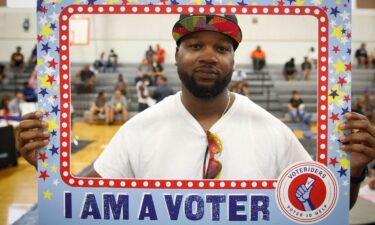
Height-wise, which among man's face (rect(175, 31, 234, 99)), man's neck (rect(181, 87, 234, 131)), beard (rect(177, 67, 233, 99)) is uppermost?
man's face (rect(175, 31, 234, 99))

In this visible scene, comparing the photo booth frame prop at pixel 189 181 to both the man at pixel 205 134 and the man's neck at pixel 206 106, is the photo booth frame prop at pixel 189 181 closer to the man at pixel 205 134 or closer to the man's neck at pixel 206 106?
the man at pixel 205 134

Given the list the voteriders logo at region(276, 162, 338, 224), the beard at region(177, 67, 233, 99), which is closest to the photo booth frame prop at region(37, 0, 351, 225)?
the voteriders logo at region(276, 162, 338, 224)

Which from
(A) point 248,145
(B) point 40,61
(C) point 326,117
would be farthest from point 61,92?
(C) point 326,117

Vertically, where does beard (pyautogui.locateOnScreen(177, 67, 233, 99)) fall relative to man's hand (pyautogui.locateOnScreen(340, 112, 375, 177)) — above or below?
above

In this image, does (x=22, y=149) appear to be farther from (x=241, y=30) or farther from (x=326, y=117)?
(x=326, y=117)

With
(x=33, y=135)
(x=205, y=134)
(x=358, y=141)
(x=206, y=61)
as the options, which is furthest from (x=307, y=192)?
(x=33, y=135)

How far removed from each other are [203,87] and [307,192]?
1.21 feet

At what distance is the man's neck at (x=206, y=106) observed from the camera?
1.17m

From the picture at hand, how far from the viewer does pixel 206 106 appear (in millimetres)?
1188

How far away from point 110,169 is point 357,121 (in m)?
0.62

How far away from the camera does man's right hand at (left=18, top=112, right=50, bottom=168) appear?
106 centimetres

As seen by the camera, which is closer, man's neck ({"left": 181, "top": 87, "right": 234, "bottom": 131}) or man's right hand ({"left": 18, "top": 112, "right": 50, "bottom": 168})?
man's right hand ({"left": 18, "top": 112, "right": 50, "bottom": 168})

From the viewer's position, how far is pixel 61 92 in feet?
3.45

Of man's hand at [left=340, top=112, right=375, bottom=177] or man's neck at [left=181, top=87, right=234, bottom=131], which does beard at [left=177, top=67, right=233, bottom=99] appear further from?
man's hand at [left=340, top=112, right=375, bottom=177]
